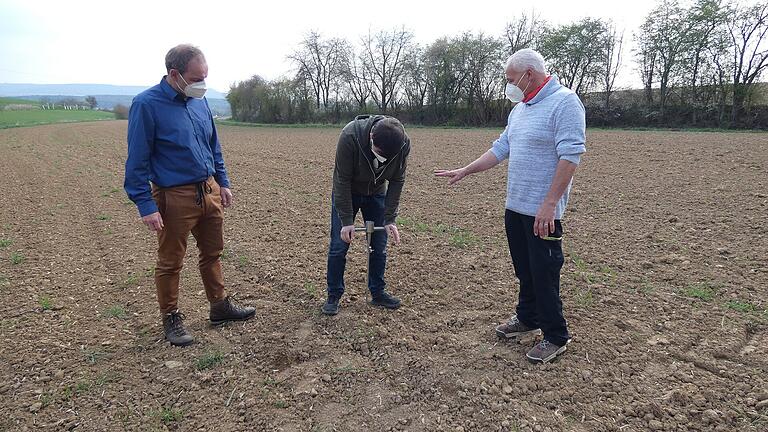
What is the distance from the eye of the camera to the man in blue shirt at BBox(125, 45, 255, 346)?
312 cm

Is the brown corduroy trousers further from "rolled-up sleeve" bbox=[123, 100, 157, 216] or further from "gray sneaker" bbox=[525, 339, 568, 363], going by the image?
"gray sneaker" bbox=[525, 339, 568, 363]

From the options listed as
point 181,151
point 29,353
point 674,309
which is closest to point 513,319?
point 674,309

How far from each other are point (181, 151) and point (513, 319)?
113 inches

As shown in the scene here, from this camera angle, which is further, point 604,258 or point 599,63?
point 599,63

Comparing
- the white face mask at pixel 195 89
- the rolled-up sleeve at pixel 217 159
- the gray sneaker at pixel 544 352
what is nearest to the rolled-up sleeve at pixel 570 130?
the gray sneaker at pixel 544 352

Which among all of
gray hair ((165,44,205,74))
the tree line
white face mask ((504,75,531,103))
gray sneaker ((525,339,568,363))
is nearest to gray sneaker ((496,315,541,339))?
gray sneaker ((525,339,568,363))

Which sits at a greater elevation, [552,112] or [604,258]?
[552,112]

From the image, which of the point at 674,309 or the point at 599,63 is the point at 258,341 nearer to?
the point at 674,309

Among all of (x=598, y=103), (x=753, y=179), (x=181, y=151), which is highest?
(x=598, y=103)

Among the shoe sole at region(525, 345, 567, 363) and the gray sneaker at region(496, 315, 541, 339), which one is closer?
the shoe sole at region(525, 345, 567, 363)

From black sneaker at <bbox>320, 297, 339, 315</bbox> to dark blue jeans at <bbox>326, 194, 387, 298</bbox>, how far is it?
0.05 m

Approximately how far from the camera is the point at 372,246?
412cm

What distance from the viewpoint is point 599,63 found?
35375mm

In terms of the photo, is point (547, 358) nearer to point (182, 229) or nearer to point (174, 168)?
point (182, 229)
